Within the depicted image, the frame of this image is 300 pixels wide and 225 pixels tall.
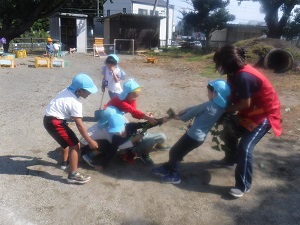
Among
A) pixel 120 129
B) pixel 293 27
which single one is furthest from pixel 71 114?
pixel 293 27

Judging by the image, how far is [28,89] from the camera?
961 cm

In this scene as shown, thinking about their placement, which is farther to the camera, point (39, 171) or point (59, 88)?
point (59, 88)

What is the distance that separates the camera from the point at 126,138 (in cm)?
414

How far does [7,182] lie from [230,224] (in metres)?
2.55

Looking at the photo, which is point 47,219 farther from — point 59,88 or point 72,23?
point 72,23

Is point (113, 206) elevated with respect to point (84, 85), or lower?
lower

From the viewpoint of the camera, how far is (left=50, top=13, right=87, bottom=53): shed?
25.5 m

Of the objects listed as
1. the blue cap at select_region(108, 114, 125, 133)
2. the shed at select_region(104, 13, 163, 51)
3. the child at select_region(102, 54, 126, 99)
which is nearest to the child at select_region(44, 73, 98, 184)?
the blue cap at select_region(108, 114, 125, 133)

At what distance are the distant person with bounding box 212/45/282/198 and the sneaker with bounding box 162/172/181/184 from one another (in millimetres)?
645

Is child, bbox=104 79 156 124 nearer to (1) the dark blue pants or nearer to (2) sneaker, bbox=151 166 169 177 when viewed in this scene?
(2) sneaker, bbox=151 166 169 177

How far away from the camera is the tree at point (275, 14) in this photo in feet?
79.4

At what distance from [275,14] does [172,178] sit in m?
24.6

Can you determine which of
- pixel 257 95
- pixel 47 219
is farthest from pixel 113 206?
pixel 257 95

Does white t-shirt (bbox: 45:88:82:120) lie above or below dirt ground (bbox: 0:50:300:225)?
above
